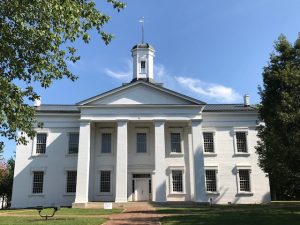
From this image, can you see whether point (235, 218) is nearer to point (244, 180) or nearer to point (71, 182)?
point (244, 180)

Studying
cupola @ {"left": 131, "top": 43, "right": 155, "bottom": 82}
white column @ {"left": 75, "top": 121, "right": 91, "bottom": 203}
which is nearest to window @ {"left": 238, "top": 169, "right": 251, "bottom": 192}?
cupola @ {"left": 131, "top": 43, "right": 155, "bottom": 82}

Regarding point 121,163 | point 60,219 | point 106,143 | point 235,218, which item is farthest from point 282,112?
point 106,143

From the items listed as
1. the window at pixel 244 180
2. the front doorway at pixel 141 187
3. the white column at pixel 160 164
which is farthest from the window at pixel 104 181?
the window at pixel 244 180

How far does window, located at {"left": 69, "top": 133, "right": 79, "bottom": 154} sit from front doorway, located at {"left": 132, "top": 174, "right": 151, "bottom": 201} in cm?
664

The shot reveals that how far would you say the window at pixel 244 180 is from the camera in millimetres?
36906

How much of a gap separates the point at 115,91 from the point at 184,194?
1211 centimetres

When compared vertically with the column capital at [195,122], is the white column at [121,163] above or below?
below

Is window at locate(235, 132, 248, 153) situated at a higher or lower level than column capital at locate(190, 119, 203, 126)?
lower

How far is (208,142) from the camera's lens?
37719mm

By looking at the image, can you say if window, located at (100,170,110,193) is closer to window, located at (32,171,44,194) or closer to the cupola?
window, located at (32,171,44,194)

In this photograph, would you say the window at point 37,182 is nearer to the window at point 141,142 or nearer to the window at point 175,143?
the window at point 141,142

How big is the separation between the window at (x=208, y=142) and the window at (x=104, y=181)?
1040cm

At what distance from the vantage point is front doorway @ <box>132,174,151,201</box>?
35.7 m

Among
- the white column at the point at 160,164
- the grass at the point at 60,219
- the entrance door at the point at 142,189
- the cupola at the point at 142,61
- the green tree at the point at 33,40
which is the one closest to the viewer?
the green tree at the point at 33,40
